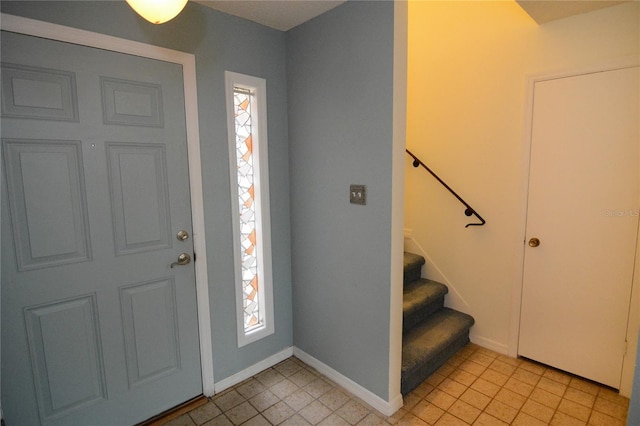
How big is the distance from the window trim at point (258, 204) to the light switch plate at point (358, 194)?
604 mm

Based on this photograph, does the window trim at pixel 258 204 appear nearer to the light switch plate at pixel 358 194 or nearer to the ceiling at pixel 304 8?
the ceiling at pixel 304 8

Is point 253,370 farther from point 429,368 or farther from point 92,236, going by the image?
point 92,236

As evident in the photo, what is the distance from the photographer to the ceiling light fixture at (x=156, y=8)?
120 centimetres

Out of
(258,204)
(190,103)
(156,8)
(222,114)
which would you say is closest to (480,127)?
(258,204)

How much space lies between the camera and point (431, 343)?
2.26 metres

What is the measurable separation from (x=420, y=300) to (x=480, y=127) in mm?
1378

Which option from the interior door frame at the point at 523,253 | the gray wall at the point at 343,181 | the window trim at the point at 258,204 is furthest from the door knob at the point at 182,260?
the interior door frame at the point at 523,253

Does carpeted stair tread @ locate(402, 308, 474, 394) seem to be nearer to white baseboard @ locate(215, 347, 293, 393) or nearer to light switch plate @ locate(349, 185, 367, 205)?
white baseboard @ locate(215, 347, 293, 393)

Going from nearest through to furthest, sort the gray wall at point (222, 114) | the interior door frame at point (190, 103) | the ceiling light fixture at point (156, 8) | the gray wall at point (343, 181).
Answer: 1. the ceiling light fixture at point (156, 8)
2. the interior door frame at point (190, 103)
3. the gray wall at point (222, 114)
4. the gray wall at point (343, 181)

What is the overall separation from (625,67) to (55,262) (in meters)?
3.13

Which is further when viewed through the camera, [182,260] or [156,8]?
[182,260]

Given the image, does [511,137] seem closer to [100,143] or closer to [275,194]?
[275,194]

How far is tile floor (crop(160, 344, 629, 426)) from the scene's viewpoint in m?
1.84

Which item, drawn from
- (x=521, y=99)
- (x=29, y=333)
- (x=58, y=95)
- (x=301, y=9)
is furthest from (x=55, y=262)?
(x=521, y=99)
